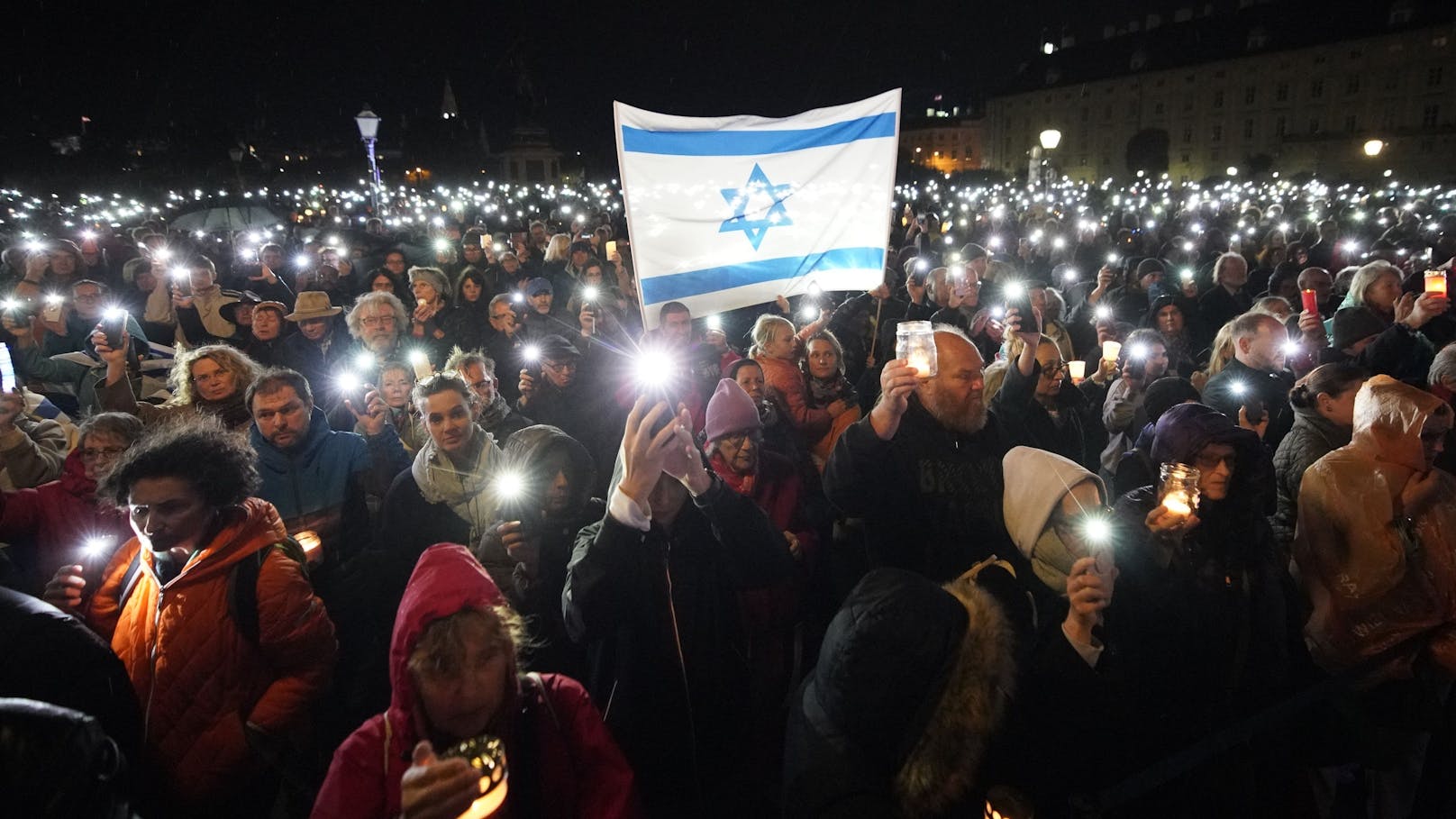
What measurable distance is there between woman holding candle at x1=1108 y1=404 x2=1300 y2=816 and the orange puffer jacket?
9.41 ft

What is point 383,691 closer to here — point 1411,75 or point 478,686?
point 478,686

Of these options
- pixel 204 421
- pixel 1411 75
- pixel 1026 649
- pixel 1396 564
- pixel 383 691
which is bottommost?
pixel 383 691

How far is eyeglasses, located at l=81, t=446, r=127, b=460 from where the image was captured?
3.10 m

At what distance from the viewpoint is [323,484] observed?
364 cm

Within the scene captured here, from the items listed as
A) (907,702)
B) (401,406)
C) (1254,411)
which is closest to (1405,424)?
(1254,411)

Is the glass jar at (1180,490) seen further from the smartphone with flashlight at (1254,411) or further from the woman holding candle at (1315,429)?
the smartphone with flashlight at (1254,411)

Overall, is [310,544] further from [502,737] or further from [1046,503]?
[1046,503]

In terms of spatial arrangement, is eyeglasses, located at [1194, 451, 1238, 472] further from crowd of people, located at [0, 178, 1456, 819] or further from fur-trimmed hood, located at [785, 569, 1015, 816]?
fur-trimmed hood, located at [785, 569, 1015, 816]

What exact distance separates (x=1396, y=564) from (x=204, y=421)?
4641mm

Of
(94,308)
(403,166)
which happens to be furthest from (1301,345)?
(403,166)

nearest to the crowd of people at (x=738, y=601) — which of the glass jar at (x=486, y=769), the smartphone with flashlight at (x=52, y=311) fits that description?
the glass jar at (x=486, y=769)

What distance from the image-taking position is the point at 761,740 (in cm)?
326

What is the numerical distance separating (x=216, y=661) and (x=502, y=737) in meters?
1.13

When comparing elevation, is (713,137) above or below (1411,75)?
below
